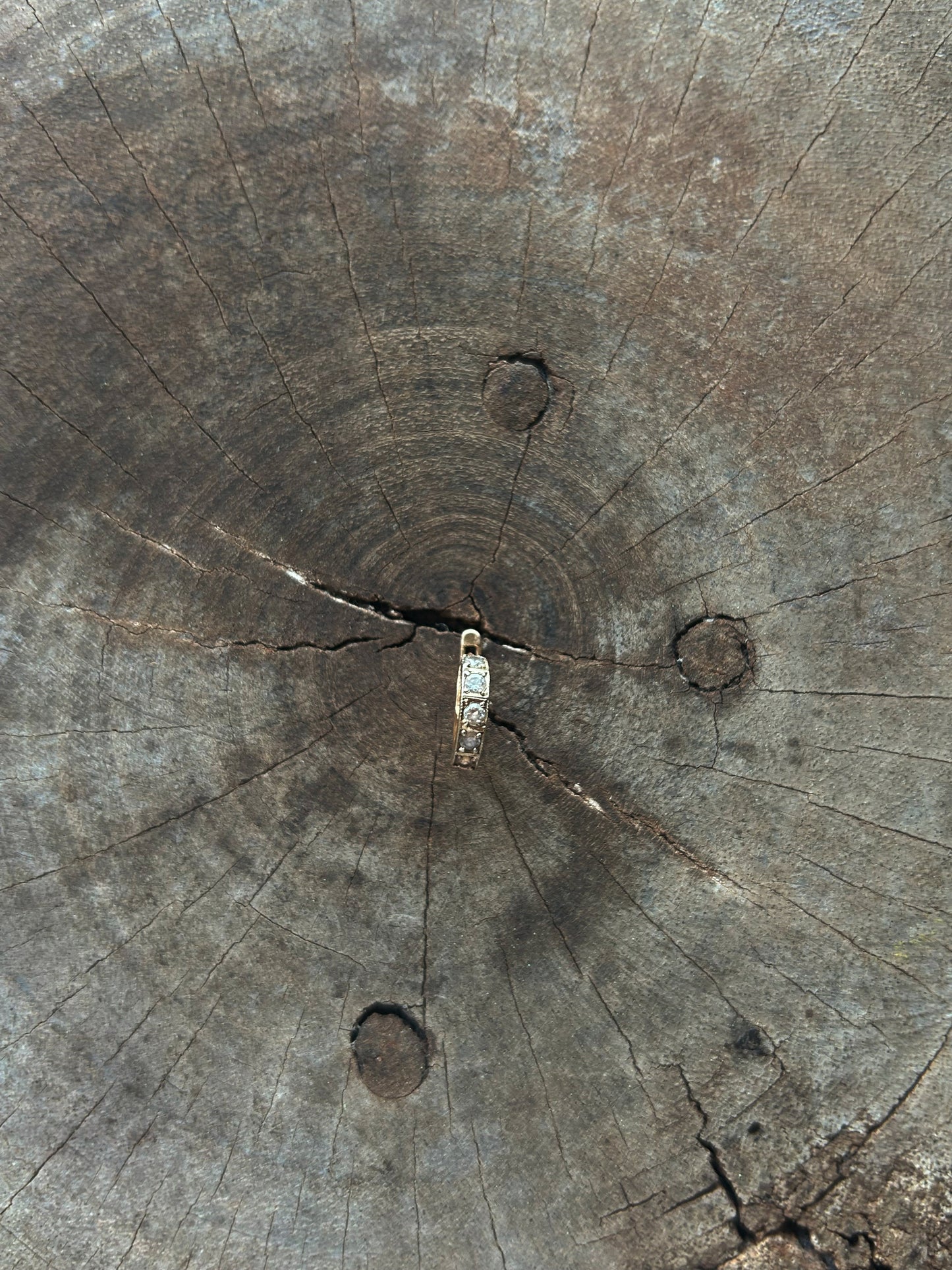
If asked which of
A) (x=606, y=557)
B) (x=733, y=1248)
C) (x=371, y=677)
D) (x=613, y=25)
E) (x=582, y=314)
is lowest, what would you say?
(x=733, y=1248)

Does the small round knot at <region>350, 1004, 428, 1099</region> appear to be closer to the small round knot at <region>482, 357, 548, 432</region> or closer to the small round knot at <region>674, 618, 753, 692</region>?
the small round knot at <region>674, 618, 753, 692</region>

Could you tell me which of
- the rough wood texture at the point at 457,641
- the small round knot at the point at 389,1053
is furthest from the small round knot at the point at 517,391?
the small round knot at the point at 389,1053

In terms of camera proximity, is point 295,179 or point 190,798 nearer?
point 295,179

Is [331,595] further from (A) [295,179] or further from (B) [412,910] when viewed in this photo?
(A) [295,179]

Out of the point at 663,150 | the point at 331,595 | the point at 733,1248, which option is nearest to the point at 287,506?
the point at 331,595

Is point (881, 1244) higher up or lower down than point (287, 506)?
lower down

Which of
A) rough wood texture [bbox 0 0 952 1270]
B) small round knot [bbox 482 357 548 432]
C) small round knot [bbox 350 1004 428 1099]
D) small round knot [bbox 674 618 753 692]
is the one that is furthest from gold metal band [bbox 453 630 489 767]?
small round knot [bbox 350 1004 428 1099]

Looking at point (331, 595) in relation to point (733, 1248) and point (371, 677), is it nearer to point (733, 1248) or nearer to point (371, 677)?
point (371, 677)

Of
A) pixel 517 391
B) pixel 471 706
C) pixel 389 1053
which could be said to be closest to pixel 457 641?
pixel 471 706
